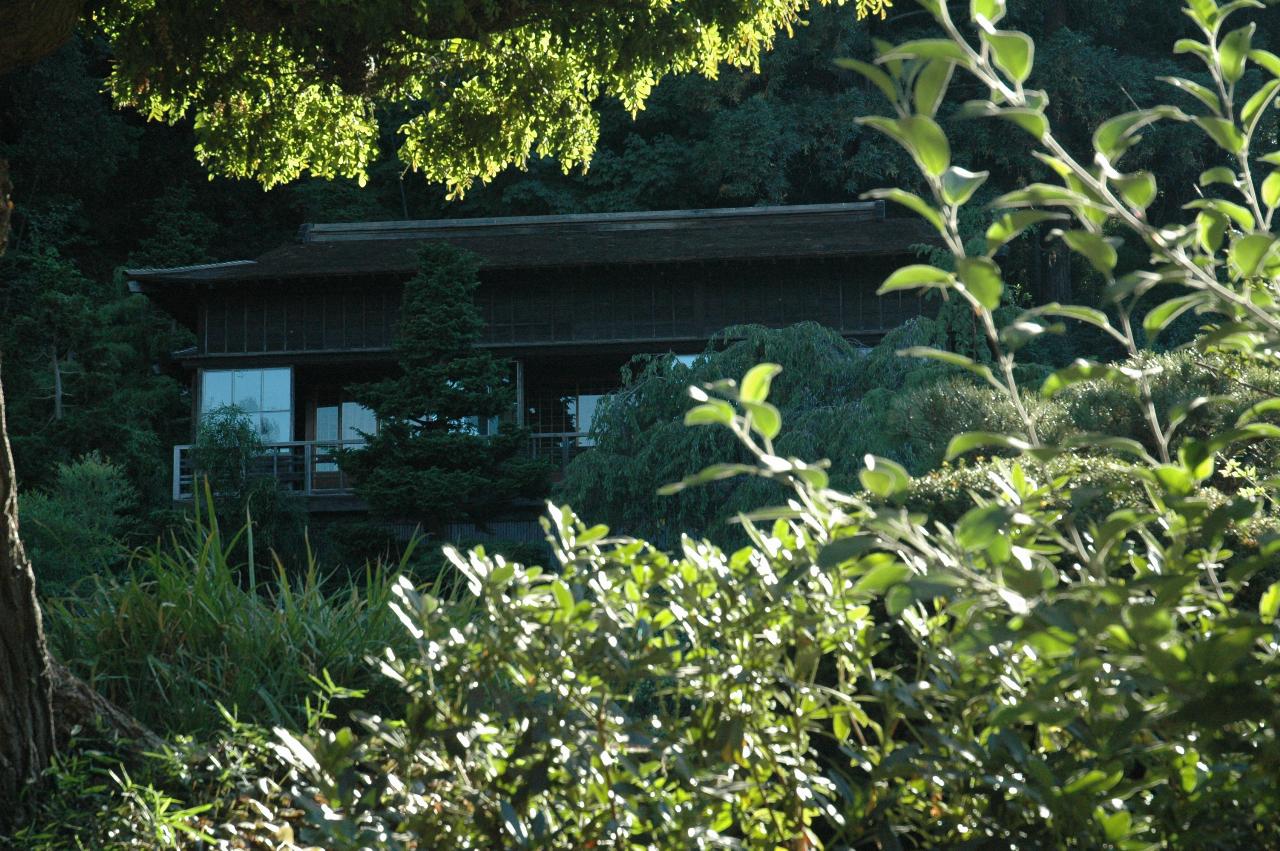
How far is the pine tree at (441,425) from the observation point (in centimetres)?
1435

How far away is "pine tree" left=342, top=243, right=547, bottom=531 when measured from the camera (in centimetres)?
1435

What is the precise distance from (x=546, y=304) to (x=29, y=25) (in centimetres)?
1614

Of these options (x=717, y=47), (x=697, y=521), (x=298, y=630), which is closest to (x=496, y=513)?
(x=697, y=521)

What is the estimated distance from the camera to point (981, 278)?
1092 mm

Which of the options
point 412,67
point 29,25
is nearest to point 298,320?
point 412,67

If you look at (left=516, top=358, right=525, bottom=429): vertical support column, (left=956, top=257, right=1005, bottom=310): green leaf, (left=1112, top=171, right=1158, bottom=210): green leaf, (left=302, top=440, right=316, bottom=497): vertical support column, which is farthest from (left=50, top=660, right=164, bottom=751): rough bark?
(left=516, top=358, right=525, bottom=429): vertical support column

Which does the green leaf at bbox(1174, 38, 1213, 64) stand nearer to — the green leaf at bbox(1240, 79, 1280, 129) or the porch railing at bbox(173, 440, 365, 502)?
the green leaf at bbox(1240, 79, 1280, 129)

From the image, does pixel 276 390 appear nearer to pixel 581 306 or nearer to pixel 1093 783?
pixel 581 306

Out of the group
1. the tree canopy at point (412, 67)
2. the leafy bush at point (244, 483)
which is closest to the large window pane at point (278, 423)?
the leafy bush at point (244, 483)

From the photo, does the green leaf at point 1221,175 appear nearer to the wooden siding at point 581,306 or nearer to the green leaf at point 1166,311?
the green leaf at point 1166,311

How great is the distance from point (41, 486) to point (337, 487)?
4.22 m

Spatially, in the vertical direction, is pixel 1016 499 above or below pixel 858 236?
below

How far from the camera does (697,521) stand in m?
12.0

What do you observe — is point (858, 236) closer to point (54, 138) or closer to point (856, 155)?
point (856, 155)
